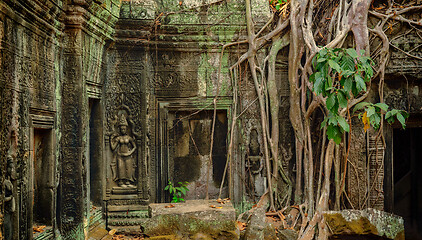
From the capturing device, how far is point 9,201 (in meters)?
3.62

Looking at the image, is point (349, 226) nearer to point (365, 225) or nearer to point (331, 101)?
point (365, 225)

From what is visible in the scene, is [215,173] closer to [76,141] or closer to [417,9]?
[76,141]

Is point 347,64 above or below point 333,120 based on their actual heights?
above

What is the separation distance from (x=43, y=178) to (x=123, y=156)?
65.8 inches

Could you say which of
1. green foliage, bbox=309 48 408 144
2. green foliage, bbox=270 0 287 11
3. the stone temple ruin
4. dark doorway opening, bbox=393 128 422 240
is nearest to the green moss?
green foliage, bbox=309 48 408 144

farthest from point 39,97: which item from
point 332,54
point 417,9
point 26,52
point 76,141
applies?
point 417,9

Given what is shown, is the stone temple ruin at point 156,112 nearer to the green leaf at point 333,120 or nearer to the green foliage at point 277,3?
the green foliage at point 277,3

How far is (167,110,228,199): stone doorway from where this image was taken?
649 cm

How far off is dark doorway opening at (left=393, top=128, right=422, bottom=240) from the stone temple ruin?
1543mm

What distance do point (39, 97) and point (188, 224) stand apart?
2.07 m

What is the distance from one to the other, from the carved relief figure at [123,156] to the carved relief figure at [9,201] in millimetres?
2473

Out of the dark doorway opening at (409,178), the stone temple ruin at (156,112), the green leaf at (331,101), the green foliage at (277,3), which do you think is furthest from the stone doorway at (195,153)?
the dark doorway opening at (409,178)

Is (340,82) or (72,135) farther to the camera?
(72,135)

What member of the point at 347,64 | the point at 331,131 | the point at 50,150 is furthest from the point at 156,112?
the point at 347,64
